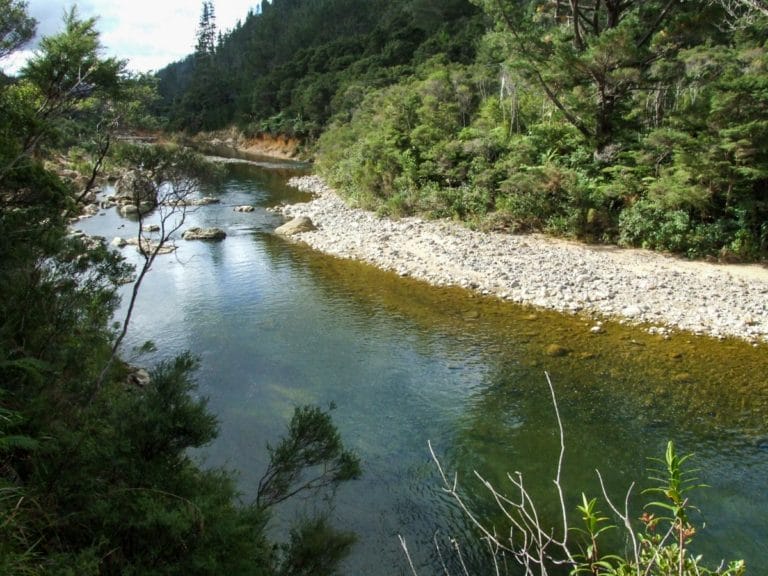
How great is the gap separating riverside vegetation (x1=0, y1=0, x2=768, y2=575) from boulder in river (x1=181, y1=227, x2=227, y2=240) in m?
5.27

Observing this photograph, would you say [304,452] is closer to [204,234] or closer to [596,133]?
[596,133]

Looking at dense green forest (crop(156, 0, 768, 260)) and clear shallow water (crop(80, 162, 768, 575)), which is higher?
dense green forest (crop(156, 0, 768, 260))

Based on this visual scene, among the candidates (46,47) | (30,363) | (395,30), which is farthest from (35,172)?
(395,30)

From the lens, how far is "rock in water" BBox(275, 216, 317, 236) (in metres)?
20.8

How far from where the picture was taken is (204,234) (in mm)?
20359

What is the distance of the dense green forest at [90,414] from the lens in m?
3.59

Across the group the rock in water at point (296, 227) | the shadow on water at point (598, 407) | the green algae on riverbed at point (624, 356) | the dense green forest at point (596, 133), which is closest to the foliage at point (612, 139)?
the dense green forest at point (596, 133)

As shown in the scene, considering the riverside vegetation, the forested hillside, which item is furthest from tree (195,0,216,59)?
the riverside vegetation

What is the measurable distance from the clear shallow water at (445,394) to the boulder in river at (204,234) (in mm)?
5459

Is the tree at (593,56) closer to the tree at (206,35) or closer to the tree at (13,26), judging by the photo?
the tree at (13,26)

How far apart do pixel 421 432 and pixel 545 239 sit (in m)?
10.6

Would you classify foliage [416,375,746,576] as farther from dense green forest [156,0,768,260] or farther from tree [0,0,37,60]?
tree [0,0,37,60]

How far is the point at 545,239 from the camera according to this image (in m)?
17.0

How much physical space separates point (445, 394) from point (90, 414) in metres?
5.95
